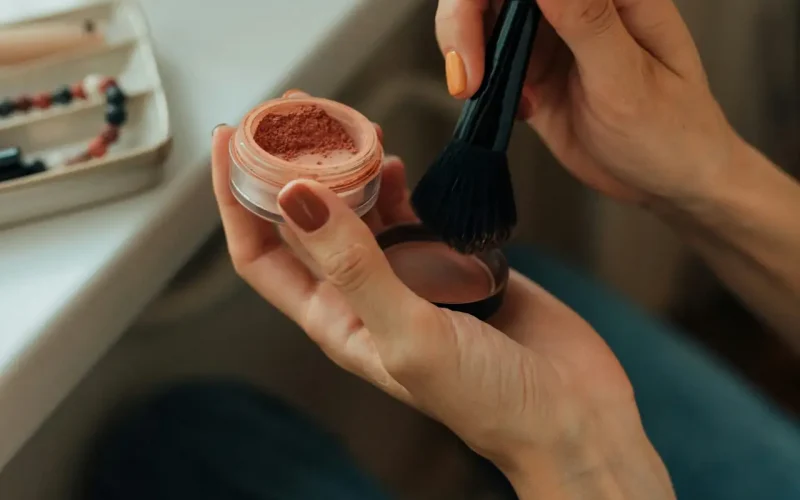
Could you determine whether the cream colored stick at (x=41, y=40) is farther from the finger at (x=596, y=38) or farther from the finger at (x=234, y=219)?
the finger at (x=596, y=38)

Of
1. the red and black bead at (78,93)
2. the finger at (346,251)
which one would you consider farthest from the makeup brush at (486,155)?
the red and black bead at (78,93)

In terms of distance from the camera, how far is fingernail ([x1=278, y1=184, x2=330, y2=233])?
1.22 ft

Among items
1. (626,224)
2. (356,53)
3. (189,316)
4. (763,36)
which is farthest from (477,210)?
(763,36)

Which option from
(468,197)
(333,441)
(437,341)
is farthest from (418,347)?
Answer: (333,441)

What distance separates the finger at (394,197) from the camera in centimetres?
57

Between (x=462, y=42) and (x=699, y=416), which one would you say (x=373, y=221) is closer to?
(x=462, y=42)

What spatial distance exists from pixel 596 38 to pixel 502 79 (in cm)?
6

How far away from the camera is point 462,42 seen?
489mm

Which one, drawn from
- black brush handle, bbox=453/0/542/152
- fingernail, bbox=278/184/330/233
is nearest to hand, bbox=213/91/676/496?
fingernail, bbox=278/184/330/233

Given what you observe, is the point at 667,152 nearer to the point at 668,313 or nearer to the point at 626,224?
the point at 626,224

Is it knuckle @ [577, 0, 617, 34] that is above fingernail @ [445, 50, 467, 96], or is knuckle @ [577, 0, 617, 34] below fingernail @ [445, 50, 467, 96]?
above

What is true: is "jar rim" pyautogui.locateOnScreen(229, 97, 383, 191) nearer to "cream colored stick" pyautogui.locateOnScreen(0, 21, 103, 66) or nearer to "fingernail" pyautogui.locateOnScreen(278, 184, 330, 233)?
"fingernail" pyautogui.locateOnScreen(278, 184, 330, 233)

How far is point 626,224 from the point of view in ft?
3.42

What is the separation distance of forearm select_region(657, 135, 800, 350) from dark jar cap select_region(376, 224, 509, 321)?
0.50 feet
